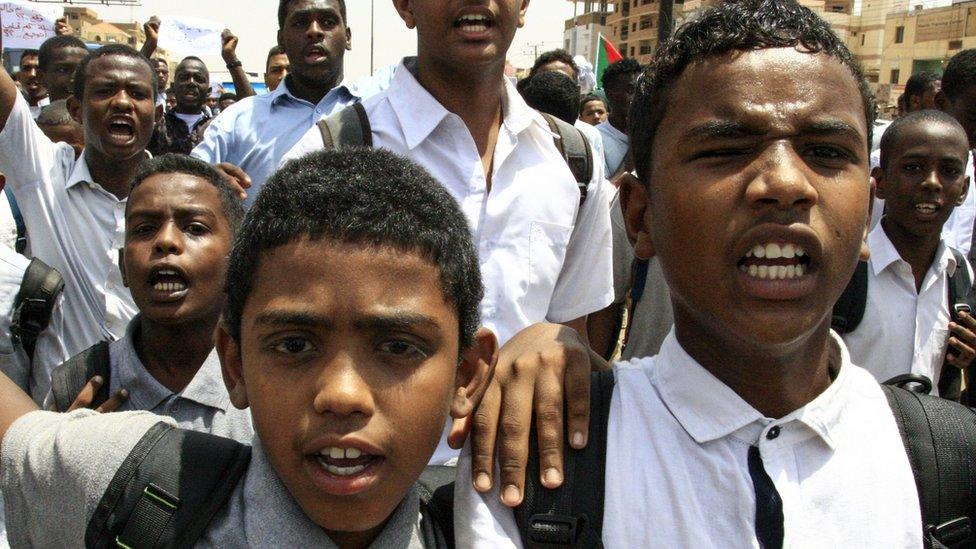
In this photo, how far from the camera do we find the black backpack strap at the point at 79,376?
6.62ft

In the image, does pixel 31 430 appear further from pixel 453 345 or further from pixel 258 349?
pixel 453 345

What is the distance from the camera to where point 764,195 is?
4.10ft

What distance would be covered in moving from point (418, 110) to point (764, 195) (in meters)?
1.15

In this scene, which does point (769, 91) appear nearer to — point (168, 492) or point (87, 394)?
point (168, 492)

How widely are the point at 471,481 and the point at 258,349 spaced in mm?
387

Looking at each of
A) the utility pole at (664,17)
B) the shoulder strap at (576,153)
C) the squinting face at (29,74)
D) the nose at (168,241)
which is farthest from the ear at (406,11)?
the squinting face at (29,74)

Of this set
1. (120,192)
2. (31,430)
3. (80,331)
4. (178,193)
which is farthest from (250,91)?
(31,430)

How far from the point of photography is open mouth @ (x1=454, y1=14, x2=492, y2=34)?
2.17 meters

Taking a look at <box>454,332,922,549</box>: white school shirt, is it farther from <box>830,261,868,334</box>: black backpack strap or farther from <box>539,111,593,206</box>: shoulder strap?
<box>830,261,868,334</box>: black backpack strap

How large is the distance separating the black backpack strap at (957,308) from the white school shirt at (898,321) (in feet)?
0.08

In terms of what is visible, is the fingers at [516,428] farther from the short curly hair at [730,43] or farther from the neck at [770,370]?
the short curly hair at [730,43]

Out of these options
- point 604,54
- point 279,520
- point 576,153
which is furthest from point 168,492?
point 604,54

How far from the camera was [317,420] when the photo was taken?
123 centimetres

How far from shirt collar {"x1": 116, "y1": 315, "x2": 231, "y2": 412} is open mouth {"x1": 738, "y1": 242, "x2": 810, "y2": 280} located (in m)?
1.26
